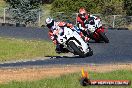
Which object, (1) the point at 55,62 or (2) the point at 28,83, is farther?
(1) the point at 55,62

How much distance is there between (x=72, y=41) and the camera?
74.3ft

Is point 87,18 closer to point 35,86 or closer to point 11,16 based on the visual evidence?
point 35,86

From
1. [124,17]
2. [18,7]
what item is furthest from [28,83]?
[18,7]

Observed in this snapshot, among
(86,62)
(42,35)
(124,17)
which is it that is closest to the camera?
(86,62)

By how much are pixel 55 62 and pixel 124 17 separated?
24.5m

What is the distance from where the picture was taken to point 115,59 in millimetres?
21375

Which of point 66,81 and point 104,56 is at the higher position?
point 66,81

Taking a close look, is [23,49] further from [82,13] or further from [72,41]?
[72,41]

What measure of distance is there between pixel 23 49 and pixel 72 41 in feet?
16.3

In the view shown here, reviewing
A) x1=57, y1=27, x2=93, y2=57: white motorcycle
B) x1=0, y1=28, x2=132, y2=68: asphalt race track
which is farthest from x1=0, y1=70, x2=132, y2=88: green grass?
x1=57, y1=27, x2=93, y2=57: white motorcycle

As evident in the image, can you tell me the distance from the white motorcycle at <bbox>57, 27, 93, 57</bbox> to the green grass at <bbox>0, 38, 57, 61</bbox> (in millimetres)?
1895

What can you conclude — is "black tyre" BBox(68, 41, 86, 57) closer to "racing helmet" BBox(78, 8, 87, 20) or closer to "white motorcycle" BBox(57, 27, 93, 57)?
"white motorcycle" BBox(57, 27, 93, 57)

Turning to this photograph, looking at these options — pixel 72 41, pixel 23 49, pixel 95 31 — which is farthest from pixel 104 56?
pixel 95 31

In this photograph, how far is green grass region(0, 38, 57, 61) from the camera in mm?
24125
